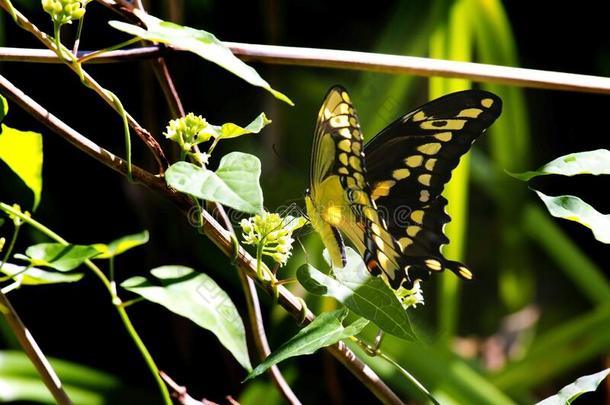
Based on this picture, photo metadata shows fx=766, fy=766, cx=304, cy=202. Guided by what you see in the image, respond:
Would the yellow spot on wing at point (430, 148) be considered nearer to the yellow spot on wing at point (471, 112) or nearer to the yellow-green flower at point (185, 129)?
the yellow spot on wing at point (471, 112)

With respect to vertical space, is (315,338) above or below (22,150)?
below

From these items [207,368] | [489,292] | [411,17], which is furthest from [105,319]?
[489,292]

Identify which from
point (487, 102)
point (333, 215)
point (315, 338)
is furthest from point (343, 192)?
point (315, 338)

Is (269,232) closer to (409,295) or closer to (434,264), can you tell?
(409,295)

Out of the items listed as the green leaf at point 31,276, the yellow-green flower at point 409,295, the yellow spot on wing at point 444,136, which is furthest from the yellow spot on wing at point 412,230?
the green leaf at point 31,276

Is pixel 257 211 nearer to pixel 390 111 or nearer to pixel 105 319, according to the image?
pixel 390 111

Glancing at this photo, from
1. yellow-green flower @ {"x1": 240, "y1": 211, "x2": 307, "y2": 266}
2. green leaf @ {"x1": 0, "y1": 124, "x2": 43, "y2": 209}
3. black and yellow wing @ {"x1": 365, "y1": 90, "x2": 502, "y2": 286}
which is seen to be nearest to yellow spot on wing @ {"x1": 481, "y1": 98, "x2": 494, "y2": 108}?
black and yellow wing @ {"x1": 365, "y1": 90, "x2": 502, "y2": 286}
